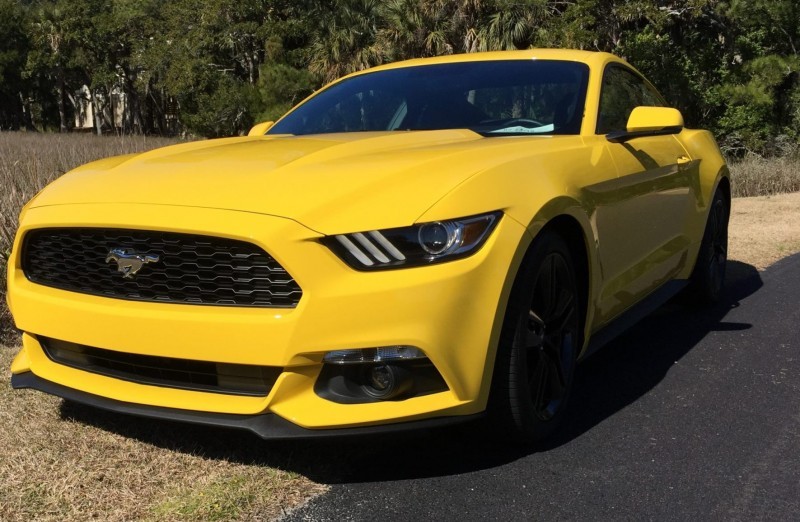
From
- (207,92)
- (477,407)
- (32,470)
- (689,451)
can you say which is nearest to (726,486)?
(689,451)

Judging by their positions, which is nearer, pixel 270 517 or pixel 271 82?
pixel 270 517

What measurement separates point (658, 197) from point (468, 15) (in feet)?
67.9

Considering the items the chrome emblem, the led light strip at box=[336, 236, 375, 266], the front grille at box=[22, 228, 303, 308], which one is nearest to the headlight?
the led light strip at box=[336, 236, 375, 266]

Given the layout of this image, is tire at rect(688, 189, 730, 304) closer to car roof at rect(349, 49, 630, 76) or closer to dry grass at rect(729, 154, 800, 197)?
car roof at rect(349, 49, 630, 76)

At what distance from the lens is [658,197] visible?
414 cm

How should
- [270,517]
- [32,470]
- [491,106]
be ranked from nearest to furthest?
1. [270,517]
2. [32,470]
3. [491,106]

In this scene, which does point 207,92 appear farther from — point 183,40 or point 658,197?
point 658,197

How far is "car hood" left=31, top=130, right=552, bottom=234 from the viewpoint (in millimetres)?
2553

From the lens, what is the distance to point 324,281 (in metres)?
2.47

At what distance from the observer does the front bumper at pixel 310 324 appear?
247cm

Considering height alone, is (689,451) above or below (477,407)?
below

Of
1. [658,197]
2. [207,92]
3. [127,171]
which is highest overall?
[127,171]

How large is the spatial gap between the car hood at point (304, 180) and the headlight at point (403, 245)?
3 cm

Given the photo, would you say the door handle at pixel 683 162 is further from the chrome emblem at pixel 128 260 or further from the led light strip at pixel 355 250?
the chrome emblem at pixel 128 260
